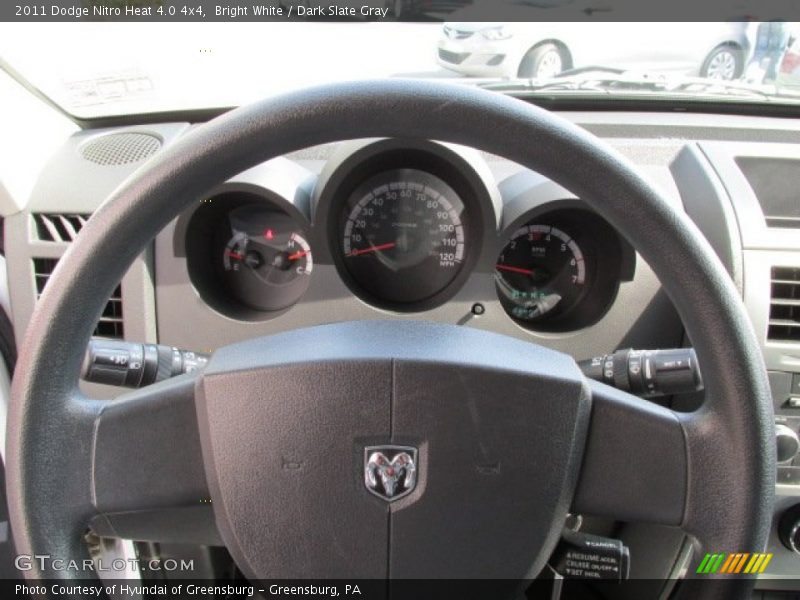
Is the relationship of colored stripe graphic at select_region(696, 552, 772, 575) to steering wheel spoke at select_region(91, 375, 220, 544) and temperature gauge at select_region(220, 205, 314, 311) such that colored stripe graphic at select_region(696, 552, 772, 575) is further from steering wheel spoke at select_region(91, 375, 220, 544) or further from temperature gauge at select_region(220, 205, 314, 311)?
temperature gauge at select_region(220, 205, 314, 311)

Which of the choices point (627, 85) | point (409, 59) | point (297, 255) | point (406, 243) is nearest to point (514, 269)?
point (406, 243)

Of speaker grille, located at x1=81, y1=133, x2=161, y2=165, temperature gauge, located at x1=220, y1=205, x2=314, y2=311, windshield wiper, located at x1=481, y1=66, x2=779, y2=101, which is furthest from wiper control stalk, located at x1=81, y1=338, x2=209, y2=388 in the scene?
windshield wiper, located at x1=481, y1=66, x2=779, y2=101

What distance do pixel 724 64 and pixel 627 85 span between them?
29cm

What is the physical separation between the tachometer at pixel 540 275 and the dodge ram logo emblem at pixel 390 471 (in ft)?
3.08

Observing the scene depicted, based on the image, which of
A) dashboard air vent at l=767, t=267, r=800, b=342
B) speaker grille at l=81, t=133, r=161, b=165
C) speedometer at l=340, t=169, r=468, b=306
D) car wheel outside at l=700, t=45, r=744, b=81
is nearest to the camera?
dashboard air vent at l=767, t=267, r=800, b=342

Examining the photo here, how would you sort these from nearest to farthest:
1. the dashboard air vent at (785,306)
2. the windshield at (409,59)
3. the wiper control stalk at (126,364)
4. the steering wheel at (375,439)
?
1. the steering wheel at (375,439)
2. the wiper control stalk at (126,364)
3. the dashboard air vent at (785,306)
4. the windshield at (409,59)

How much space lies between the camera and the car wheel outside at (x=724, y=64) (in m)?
2.30

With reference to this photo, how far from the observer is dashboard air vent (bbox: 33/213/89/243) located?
1.90m

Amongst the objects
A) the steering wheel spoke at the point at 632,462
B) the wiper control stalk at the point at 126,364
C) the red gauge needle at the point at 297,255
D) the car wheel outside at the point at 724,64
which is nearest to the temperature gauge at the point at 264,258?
the red gauge needle at the point at 297,255

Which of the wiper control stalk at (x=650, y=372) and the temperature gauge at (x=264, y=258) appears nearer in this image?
the wiper control stalk at (x=650, y=372)

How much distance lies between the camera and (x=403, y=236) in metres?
1.94

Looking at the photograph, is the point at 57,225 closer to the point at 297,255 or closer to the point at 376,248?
the point at 297,255

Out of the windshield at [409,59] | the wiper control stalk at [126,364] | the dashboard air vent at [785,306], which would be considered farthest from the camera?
the windshield at [409,59]

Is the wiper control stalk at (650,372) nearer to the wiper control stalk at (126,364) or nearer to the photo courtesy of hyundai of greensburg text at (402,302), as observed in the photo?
the photo courtesy of hyundai of greensburg text at (402,302)
